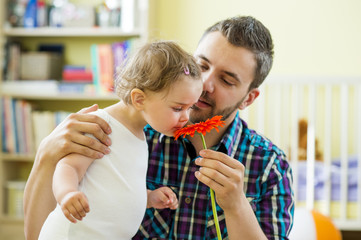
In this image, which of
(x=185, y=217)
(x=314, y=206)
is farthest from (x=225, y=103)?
(x=314, y=206)

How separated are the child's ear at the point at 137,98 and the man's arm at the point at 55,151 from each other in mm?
85

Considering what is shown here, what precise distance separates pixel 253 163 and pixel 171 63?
0.51 meters

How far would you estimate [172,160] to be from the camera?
151 cm

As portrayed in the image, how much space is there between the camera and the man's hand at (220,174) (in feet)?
3.60

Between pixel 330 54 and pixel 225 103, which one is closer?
pixel 225 103

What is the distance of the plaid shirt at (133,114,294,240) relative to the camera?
1.43 m

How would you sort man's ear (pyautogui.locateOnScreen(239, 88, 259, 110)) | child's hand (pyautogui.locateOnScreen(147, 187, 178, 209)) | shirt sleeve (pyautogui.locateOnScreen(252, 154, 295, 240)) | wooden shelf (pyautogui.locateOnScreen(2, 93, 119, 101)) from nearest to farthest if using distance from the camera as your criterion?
child's hand (pyautogui.locateOnScreen(147, 187, 178, 209))
shirt sleeve (pyautogui.locateOnScreen(252, 154, 295, 240))
man's ear (pyautogui.locateOnScreen(239, 88, 259, 110))
wooden shelf (pyautogui.locateOnScreen(2, 93, 119, 101))

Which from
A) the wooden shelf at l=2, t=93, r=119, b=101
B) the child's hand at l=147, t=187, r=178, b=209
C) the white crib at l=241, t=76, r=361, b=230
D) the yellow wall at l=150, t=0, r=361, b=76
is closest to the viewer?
the child's hand at l=147, t=187, r=178, b=209

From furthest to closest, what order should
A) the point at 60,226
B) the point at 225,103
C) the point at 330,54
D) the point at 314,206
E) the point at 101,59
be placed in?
the point at 330,54, the point at 101,59, the point at 314,206, the point at 225,103, the point at 60,226

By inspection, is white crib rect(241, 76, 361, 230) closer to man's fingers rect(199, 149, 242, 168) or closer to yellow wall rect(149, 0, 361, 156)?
yellow wall rect(149, 0, 361, 156)

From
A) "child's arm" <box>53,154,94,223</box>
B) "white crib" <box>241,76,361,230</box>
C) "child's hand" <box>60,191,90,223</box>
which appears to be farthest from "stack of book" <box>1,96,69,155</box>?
"child's hand" <box>60,191,90,223</box>

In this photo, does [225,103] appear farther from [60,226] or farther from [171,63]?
[60,226]

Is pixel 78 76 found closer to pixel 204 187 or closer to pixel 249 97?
pixel 249 97

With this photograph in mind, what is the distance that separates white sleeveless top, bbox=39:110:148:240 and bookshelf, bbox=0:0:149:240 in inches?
86.5
